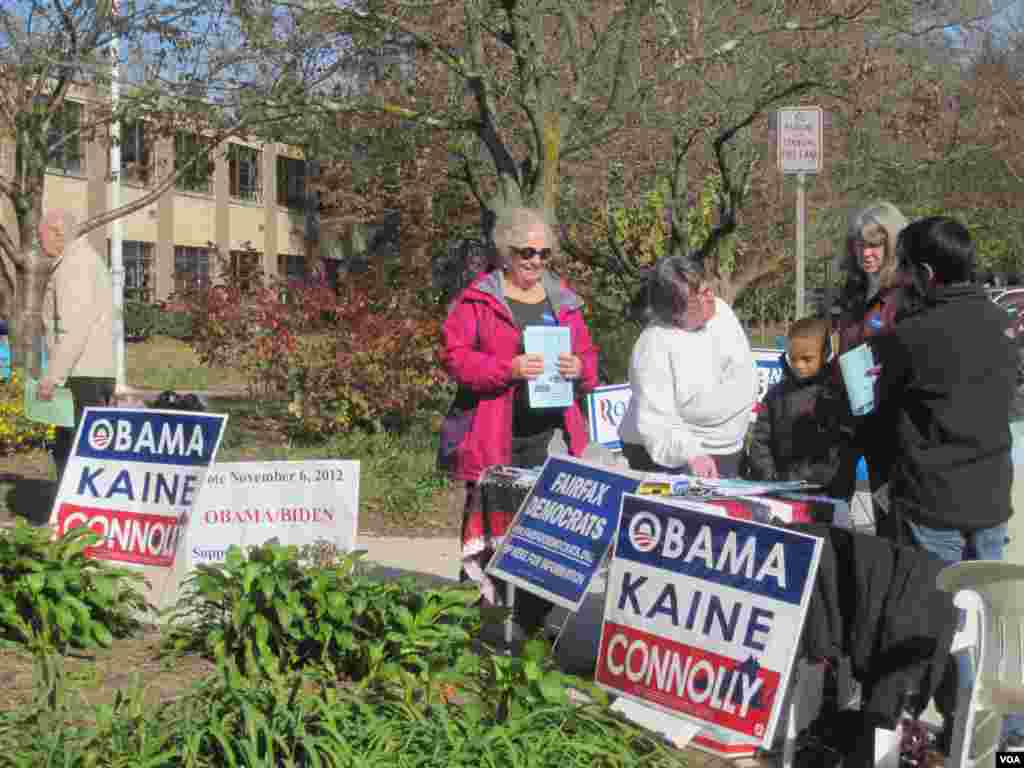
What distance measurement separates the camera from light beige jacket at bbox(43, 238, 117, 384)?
26.5ft

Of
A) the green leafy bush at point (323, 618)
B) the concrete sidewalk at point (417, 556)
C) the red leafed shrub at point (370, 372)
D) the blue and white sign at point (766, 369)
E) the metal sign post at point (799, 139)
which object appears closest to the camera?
the green leafy bush at point (323, 618)

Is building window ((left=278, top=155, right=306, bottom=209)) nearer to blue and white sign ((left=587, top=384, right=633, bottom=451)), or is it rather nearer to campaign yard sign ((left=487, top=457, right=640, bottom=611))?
blue and white sign ((left=587, top=384, right=633, bottom=451))

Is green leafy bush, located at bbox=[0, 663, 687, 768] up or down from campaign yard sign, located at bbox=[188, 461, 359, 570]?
down

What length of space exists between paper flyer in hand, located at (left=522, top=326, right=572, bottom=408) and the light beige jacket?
10.1 ft

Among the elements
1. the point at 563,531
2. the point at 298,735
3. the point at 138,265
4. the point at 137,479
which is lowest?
the point at 298,735

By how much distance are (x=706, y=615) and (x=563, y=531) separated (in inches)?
40.2

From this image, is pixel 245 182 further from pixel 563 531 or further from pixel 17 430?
pixel 563 531

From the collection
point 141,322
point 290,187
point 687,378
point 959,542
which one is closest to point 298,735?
point 959,542

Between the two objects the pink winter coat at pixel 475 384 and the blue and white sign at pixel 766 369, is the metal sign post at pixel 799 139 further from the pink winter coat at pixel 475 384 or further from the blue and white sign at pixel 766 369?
the pink winter coat at pixel 475 384

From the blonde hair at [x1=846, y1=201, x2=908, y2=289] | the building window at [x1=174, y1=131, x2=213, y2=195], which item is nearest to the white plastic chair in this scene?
the blonde hair at [x1=846, y1=201, x2=908, y2=289]

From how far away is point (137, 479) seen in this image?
6656mm

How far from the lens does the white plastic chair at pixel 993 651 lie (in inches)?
162

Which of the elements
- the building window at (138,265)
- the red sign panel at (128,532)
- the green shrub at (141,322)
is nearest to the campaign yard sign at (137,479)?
the red sign panel at (128,532)

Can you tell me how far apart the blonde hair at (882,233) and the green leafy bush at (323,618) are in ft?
7.53
